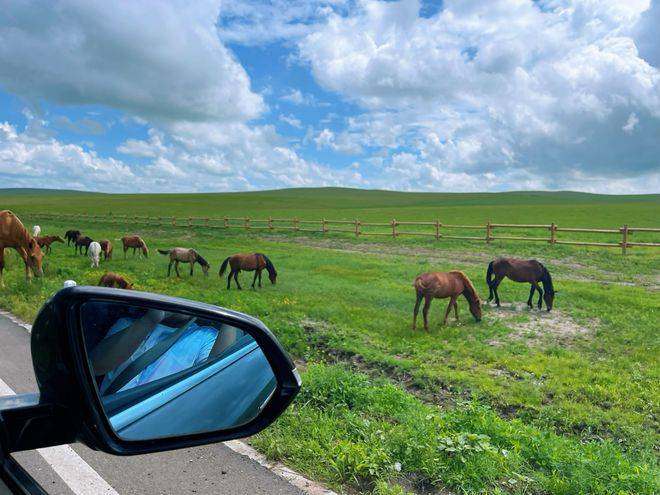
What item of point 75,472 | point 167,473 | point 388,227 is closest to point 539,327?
point 167,473

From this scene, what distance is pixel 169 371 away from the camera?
1.69 metres

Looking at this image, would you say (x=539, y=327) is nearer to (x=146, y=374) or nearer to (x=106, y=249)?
(x=146, y=374)

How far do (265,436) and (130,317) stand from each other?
2.67 metres

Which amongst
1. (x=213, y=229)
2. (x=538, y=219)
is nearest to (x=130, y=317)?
(x=213, y=229)

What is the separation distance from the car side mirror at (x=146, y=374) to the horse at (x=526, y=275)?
9.89 meters

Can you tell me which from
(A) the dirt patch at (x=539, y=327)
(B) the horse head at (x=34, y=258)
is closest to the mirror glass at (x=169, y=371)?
(A) the dirt patch at (x=539, y=327)

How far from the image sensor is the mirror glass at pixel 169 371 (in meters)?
1.34

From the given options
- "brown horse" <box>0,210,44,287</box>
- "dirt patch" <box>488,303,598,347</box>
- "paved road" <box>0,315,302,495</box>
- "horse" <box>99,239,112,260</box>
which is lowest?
"dirt patch" <box>488,303,598,347</box>

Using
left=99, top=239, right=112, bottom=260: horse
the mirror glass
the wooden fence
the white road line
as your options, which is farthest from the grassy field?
the wooden fence

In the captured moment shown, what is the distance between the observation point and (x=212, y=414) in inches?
69.2

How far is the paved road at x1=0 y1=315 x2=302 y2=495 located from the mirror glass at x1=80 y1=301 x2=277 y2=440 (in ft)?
5.19

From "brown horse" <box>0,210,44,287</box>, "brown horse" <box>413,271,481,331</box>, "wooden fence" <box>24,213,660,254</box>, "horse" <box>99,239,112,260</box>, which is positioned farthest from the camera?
"wooden fence" <box>24,213,660,254</box>

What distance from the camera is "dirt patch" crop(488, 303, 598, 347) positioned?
819cm

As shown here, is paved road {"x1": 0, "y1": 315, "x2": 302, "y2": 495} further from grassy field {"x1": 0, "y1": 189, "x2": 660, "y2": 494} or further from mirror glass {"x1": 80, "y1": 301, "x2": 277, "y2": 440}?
mirror glass {"x1": 80, "y1": 301, "x2": 277, "y2": 440}
